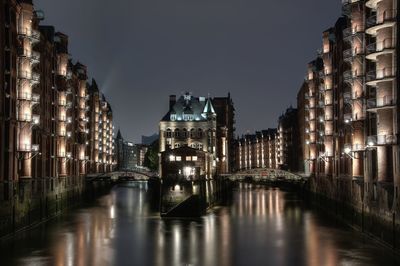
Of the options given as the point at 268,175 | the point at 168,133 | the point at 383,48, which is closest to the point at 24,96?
the point at 383,48

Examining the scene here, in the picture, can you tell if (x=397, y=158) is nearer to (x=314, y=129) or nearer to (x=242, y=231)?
(x=242, y=231)

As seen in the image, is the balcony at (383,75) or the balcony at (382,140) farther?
the balcony at (383,75)

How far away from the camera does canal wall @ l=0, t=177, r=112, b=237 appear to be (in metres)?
55.9

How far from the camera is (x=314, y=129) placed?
10681cm

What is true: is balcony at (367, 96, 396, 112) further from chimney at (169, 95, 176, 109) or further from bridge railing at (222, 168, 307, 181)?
chimney at (169, 95, 176, 109)

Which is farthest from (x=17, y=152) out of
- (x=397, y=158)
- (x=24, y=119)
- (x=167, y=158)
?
(x=167, y=158)

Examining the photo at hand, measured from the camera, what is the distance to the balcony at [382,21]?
164 feet

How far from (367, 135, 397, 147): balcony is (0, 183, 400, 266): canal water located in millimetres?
8859

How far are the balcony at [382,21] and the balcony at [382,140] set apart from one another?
9.49 m

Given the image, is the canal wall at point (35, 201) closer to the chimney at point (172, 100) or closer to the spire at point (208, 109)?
the chimney at point (172, 100)

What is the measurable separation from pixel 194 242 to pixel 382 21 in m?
27.2

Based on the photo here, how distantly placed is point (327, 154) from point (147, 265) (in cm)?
4974

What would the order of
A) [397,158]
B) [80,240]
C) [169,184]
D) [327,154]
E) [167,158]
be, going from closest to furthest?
[397,158]
[80,240]
[169,184]
[327,154]
[167,158]

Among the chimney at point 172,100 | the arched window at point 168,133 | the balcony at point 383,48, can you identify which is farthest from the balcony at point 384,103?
the chimney at point 172,100
